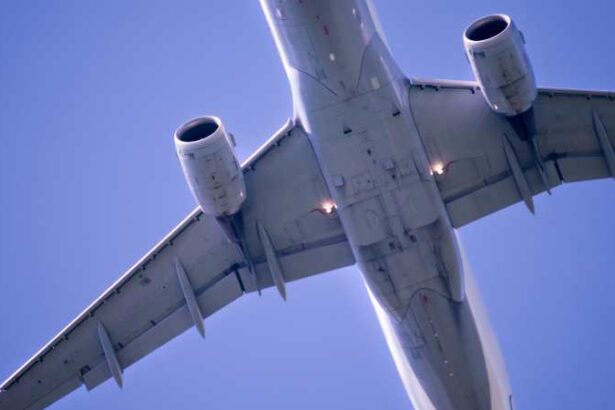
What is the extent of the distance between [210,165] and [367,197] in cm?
348

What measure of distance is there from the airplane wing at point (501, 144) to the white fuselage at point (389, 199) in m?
0.80

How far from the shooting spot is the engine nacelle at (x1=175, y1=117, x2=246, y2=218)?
63.8ft

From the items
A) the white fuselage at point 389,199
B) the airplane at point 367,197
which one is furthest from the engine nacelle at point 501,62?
the white fuselage at point 389,199

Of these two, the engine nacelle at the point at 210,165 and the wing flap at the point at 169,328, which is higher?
the engine nacelle at the point at 210,165

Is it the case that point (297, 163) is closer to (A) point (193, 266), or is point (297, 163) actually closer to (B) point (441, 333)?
(A) point (193, 266)

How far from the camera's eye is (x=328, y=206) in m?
21.7

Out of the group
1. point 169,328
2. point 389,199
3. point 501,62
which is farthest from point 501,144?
point 169,328

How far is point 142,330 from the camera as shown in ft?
75.2

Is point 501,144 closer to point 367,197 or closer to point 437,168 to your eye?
point 437,168

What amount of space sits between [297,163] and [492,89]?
15.5 ft

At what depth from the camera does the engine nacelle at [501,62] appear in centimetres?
1883

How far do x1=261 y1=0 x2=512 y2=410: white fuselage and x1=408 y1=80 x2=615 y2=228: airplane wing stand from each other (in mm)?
798

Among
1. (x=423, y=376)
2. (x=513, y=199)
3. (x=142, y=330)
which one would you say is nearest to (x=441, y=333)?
(x=423, y=376)

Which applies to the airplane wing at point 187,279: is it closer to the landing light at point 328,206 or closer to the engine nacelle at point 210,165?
A: the landing light at point 328,206
